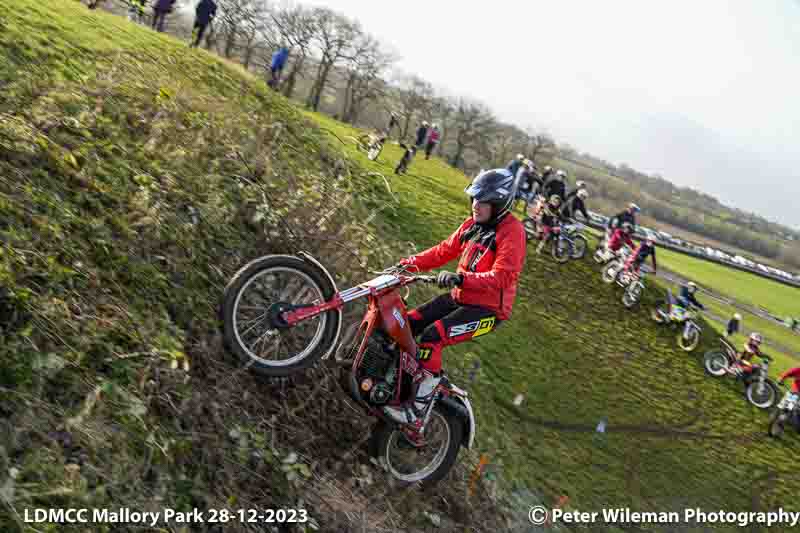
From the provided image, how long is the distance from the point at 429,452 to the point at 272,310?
2.13 meters

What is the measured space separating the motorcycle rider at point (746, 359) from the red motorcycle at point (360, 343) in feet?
62.2

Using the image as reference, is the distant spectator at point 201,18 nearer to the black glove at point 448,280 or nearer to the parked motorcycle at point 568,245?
the parked motorcycle at point 568,245

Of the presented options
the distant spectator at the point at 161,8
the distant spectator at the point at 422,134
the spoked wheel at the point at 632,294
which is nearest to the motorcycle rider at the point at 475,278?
the spoked wheel at the point at 632,294

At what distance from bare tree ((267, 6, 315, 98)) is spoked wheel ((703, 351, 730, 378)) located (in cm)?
3948

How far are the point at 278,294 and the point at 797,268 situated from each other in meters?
138

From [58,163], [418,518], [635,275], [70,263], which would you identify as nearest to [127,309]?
[70,263]

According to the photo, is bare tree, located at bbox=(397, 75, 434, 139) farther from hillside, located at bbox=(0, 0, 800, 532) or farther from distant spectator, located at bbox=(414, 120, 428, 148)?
hillside, located at bbox=(0, 0, 800, 532)

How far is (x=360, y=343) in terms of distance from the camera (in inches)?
197

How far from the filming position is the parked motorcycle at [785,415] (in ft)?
60.7

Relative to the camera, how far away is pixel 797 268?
4572 inches

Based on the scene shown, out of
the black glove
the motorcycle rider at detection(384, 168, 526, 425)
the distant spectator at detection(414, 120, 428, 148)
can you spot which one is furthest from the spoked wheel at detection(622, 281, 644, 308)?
the black glove

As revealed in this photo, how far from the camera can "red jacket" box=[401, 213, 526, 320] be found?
4910 millimetres

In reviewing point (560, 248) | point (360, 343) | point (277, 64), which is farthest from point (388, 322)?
point (277, 64)

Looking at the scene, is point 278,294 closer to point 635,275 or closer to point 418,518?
point 418,518
